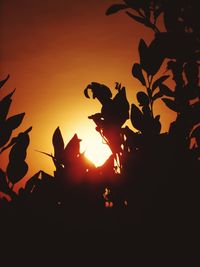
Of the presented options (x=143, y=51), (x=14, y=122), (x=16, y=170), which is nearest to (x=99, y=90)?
(x=143, y=51)

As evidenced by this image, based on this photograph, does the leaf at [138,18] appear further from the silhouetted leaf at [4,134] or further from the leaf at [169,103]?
the silhouetted leaf at [4,134]

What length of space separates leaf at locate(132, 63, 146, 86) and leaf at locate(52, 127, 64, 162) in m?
0.84

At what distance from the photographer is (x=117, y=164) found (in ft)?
6.95

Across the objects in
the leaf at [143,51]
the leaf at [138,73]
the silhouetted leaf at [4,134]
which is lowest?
the silhouetted leaf at [4,134]

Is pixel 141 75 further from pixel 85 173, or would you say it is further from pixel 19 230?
pixel 19 230

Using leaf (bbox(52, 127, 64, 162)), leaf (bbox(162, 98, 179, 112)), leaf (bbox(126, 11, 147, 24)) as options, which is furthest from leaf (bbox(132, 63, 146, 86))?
leaf (bbox(52, 127, 64, 162))

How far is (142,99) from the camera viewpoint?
8.71ft

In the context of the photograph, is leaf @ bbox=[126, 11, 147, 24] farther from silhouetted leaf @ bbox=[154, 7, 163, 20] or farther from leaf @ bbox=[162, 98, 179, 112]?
leaf @ bbox=[162, 98, 179, 112]

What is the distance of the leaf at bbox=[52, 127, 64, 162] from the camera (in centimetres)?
199

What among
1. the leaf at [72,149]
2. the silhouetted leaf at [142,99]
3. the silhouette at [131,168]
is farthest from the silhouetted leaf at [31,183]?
the silhouetted leaf at [142,99]

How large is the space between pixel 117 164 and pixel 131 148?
13cm

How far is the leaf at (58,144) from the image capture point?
1.99m

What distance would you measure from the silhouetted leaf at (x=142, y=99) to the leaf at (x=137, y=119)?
0.16m

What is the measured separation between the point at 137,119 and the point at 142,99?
27 centimetres
